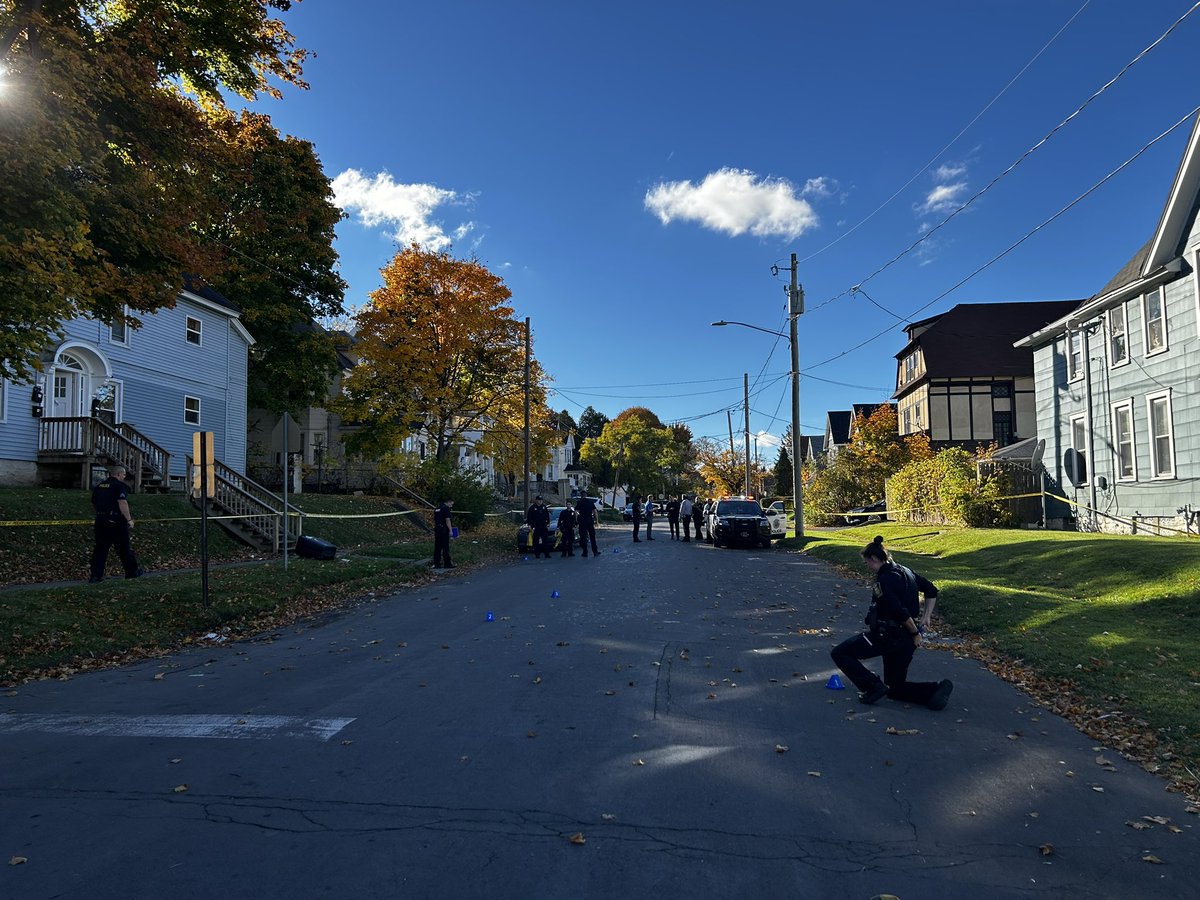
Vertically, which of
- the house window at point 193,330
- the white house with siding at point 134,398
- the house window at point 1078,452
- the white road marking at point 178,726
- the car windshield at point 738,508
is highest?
the house window at point 193,330

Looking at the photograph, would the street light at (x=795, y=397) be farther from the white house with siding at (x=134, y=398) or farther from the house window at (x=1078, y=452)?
the white house with siding at (x=134, y=398)

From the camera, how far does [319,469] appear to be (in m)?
36.1

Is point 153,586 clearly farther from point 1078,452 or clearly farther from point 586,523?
point 1078,452

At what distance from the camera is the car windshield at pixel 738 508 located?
27.6m

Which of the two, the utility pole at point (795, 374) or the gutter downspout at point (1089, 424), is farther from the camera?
the utility pole at point (795, 374)

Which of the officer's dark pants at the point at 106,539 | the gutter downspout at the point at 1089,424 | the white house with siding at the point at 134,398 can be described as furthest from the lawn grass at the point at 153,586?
the gutter downspout at the point at 1089,424

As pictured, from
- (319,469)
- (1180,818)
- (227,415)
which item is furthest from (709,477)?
(1180,818)

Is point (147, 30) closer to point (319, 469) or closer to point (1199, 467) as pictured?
point (1199, 467)

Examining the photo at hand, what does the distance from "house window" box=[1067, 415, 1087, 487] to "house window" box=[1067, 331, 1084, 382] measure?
1357mm

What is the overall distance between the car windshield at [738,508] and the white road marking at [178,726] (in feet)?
73.2

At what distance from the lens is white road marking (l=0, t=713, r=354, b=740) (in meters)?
5.95

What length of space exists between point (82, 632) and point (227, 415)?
22.0 metres

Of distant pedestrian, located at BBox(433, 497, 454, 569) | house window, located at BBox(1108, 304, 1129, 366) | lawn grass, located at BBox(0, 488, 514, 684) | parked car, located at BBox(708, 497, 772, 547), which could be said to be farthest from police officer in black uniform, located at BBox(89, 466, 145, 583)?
house window, located at BBox(1108, 304, 1129, 366)

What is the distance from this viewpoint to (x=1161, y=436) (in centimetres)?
1994
